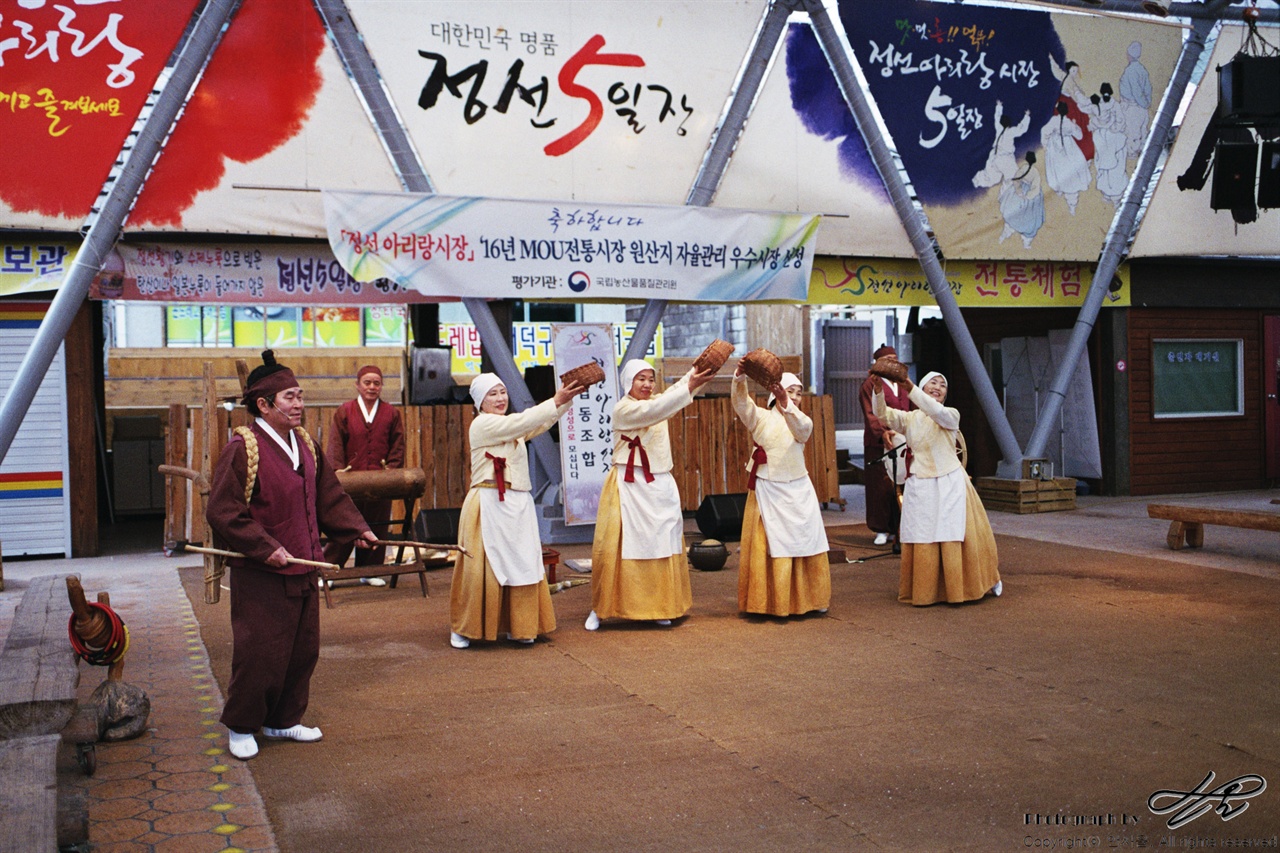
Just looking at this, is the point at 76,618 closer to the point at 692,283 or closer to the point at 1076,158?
the point at 692,283

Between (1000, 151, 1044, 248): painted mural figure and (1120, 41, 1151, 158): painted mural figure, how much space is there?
112 centimetres

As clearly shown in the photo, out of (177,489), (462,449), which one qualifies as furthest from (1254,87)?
(177,489)

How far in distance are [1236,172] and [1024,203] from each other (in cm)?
198

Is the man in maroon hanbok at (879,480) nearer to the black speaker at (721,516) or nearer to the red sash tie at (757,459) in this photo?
the black speaker at (721,516)

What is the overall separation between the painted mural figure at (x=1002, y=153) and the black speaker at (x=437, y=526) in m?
6.16

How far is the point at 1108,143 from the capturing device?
1203 centimetres

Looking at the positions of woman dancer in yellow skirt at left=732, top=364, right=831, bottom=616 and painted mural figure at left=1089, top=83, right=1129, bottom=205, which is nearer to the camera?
woman dancer in yellow skirt at left=732, top=364, right=831, bottom=616

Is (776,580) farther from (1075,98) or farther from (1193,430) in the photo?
(1193,430)

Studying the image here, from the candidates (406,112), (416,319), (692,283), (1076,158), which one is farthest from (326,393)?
(1076,158)

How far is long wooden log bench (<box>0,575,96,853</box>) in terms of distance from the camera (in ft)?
9.62

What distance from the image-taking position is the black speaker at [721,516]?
32.4 ft

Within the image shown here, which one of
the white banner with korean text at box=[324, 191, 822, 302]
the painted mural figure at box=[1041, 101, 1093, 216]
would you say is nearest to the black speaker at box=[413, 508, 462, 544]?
the white banner with korean text at box=[324, 191, 822, 302]

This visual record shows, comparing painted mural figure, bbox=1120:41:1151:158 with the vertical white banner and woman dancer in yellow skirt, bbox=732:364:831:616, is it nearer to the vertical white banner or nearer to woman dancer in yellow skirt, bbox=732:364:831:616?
the vertical white banner

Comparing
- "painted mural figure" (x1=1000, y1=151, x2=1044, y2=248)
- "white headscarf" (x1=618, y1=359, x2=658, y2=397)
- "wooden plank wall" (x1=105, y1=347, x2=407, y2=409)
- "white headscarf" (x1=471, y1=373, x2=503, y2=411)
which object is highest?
"painted mural figure" (x1=1000, y1=151, x2=1044, y2=248)
